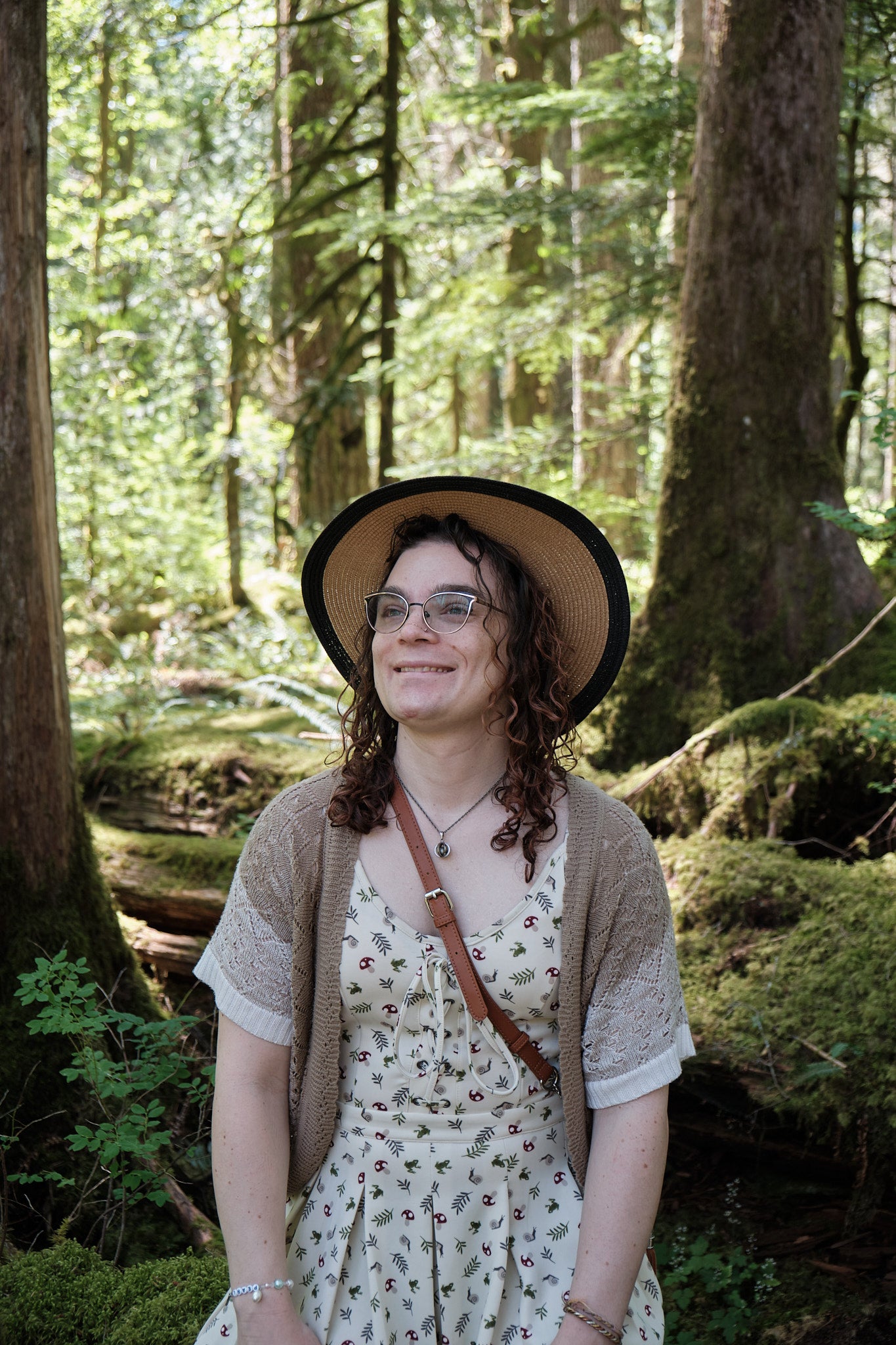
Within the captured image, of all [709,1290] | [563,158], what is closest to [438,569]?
[709,1290]

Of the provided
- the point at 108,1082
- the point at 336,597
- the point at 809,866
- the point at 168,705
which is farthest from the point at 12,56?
the point at 168,705

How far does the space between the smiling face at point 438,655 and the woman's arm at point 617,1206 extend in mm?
791

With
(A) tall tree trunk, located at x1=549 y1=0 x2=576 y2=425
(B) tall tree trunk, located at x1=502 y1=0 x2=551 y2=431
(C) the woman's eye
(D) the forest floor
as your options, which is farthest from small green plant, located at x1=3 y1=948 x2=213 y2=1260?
(A) tall tree trunk, located at x1=549 y1=0 x2=576 y2=425

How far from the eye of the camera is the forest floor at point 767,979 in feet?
8.97

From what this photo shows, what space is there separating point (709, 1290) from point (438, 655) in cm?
195

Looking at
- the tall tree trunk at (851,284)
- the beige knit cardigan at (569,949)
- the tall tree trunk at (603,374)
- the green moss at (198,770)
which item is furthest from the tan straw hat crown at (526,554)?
the tall tree trunk at (603,374)

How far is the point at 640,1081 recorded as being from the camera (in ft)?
6.29

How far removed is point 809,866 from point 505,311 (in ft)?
17.1

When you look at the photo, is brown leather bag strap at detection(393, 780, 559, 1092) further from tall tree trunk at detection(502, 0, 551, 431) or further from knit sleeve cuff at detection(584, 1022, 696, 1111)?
tall tree trunk at detection(502, 0, 551, 431)

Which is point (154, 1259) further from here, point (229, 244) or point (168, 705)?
point (229, 244)

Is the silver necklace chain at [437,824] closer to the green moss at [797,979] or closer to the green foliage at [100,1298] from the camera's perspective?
the green foliage at [100,1298]

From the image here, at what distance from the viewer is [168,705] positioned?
6.33 m

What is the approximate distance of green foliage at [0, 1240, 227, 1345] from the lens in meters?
2.27

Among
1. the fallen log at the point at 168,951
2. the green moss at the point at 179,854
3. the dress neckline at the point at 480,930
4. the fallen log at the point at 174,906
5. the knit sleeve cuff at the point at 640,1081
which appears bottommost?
the fallen log at the point at 168,951
